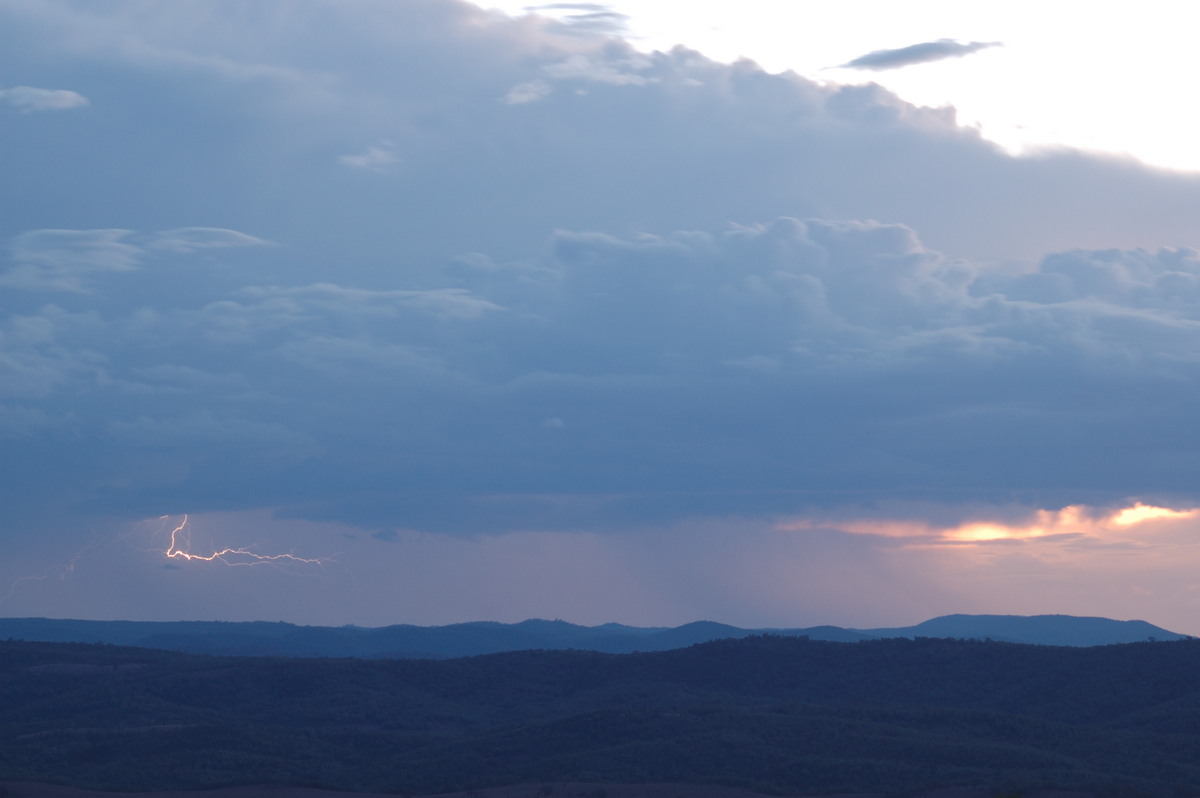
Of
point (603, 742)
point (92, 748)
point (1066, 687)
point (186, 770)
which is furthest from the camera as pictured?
point (1066, 687)

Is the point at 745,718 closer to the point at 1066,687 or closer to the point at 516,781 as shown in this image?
the point at 516,781

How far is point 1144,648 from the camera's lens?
234 ft

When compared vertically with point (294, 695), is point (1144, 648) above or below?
above

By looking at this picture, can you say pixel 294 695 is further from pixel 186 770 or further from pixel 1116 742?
pixel 1116 742

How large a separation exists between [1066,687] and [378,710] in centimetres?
4017

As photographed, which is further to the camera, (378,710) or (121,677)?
(121,677)

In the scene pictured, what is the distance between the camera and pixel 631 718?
5350 centimetres

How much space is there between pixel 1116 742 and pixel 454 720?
39283mm

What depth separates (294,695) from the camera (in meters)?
79.3

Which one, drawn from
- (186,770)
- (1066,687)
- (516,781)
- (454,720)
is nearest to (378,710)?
(454,720)

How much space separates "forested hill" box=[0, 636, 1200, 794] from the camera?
43.8 meters

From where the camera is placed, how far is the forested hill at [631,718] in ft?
144

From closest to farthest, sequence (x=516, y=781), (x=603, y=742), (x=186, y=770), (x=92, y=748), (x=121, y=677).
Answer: (x=516, y=781) < (x=186, y=770) < (x=603, y=742) < (x=92, y=748) < (x=121, y=677)

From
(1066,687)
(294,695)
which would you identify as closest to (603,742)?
(1066,687)
